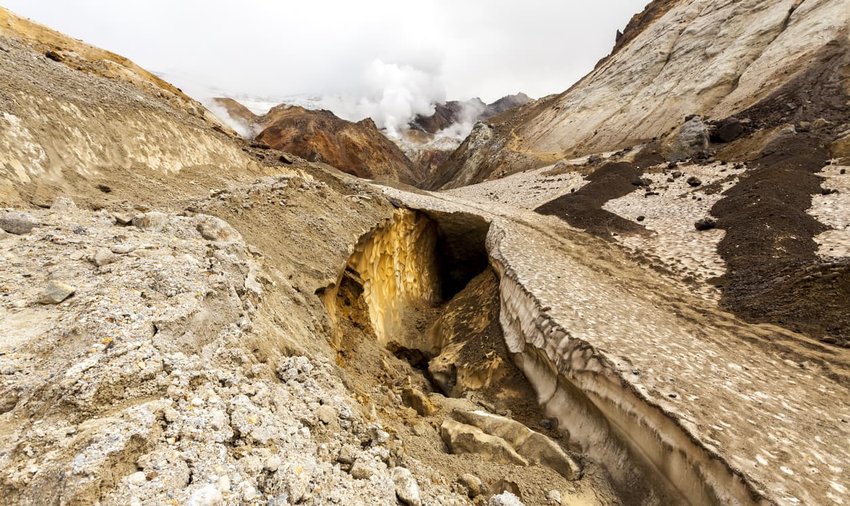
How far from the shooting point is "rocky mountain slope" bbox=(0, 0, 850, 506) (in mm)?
2943

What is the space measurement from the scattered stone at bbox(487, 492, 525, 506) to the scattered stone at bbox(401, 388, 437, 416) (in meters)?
2.55

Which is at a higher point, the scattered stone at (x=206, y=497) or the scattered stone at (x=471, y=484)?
the scattered stone at (x=206, y=497)

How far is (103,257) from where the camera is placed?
451 cm

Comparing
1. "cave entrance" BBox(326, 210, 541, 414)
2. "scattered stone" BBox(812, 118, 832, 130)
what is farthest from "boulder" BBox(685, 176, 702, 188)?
"cave entrance" BBox(326, 210, 541, 414)

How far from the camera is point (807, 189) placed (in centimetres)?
1431

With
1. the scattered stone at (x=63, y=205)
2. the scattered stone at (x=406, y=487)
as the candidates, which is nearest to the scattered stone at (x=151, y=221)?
the scattered stone at (x=63, y=205)

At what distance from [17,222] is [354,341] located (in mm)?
6149

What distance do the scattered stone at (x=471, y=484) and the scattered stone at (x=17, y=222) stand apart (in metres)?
6.07

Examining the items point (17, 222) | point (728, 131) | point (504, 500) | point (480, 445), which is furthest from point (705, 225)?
point (17, 222)

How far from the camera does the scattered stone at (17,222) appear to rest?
191 inches

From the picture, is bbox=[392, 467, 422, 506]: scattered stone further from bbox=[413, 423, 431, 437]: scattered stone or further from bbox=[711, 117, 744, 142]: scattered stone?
bbox=[711, 117, 744, 142]: scattered stone

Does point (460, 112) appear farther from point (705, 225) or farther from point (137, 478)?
point (137, 478)

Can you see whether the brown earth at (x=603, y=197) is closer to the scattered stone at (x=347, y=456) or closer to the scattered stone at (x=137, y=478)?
the scattered stone at (x=347, y=456)

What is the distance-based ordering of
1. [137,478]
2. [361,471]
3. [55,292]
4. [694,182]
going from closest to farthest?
[137,478] < [361,471] < [55,292] < [694,182]
